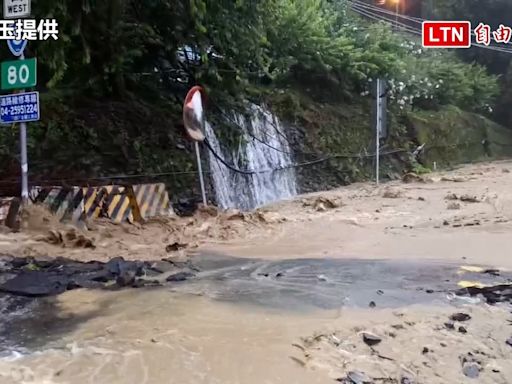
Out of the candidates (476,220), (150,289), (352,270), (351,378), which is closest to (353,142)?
(476,220)

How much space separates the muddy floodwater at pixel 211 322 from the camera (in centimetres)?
364

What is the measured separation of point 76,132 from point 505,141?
69.4ft

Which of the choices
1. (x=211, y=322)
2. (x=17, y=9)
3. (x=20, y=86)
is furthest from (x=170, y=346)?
(x=17, y=9)

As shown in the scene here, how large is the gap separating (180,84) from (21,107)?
21.0ft

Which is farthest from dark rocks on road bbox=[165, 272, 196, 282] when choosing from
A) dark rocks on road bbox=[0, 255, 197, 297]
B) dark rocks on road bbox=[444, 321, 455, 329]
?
dark rocks on road bbox=[444, 321, 455, 329]

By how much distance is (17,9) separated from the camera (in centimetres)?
830

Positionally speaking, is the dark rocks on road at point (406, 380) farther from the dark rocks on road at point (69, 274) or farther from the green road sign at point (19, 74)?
the green road sign at point (19, 74)

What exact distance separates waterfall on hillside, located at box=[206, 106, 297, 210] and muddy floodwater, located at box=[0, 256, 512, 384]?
7.22 m

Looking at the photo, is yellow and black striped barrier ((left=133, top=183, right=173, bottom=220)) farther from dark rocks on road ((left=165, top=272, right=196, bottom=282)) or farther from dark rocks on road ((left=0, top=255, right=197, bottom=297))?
dark rocks on road ((left=165, top=272, right=196, bottom=282))

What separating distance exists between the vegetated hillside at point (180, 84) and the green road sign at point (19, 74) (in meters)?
1.98

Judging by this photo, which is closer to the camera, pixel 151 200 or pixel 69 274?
pixel 69 274

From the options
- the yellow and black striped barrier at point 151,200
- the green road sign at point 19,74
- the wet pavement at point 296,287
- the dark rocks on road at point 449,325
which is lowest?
the dark rocks on road at point 449,325

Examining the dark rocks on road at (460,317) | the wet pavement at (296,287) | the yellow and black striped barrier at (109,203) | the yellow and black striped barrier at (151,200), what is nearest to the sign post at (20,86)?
the yellow and black striped barrier at (109,203)

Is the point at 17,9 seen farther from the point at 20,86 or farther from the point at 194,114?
the point at 194,114
